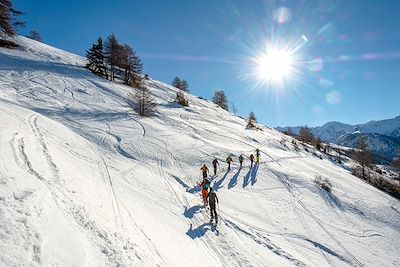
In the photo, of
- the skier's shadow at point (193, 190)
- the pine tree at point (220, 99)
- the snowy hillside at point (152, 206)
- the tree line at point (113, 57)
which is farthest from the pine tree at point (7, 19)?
the pine tree at point (220, 99)

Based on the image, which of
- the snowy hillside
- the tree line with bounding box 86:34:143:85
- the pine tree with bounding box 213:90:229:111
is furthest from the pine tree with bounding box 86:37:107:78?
the pine tree with bounding box 213:90:229:111

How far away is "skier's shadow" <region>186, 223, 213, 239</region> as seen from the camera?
Result: 1213 centimetres

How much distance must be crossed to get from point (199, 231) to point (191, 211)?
7.45 ft

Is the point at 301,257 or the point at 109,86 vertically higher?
the point at 109,86

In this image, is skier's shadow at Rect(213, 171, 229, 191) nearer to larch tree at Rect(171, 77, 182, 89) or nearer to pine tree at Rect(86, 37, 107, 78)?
pine tree at Rect(86, 37, 107, 78)

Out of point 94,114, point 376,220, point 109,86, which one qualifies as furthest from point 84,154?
point 109,86

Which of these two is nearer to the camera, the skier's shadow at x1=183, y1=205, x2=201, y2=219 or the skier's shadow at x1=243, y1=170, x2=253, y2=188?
the skier's shadow at x1=183, y1=205, x2=201, y2=219

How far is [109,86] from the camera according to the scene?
55.7m

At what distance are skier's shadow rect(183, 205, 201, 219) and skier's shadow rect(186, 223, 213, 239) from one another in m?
1.05

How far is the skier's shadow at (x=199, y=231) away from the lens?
12.1 meters

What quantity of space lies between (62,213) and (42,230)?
4.70ft

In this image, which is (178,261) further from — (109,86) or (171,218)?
(109,86)

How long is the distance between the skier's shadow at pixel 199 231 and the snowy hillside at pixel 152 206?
0.17ft

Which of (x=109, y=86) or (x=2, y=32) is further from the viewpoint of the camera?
(x=109, y=86)
